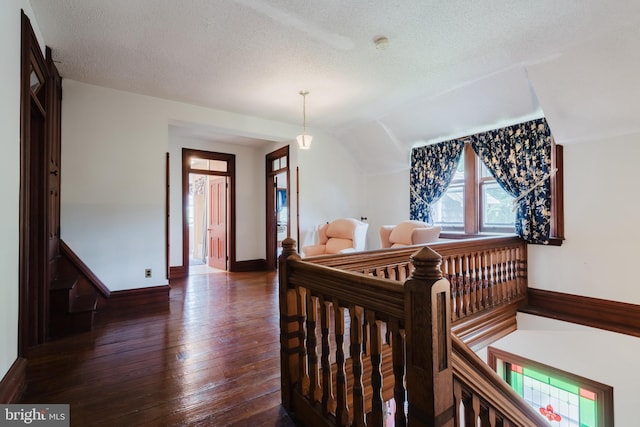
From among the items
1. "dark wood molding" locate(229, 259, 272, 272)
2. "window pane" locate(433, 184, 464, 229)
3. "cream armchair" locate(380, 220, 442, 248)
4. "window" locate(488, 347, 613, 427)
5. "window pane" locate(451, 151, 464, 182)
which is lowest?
"window" locate(488, 347, 613, 427)

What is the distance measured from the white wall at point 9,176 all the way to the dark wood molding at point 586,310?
4848 mm

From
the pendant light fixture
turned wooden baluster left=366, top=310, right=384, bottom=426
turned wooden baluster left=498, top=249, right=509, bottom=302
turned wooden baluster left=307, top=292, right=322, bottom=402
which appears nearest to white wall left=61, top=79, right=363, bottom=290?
the pendant light fixture

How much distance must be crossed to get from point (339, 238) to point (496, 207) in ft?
7.83

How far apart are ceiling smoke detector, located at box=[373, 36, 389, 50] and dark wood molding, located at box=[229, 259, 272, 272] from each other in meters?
4.71

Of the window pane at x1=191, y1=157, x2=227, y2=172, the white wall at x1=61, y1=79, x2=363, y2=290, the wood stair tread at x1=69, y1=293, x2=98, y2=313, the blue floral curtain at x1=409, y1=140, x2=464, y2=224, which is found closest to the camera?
the wood stair tread at x1=69, y1=293, x2=98, y2=313

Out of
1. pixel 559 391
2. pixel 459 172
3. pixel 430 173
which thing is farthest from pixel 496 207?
pixel 559 391

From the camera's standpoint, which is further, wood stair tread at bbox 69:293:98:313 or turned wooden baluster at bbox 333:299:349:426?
wood stair tread at bbox 69:293:98:313

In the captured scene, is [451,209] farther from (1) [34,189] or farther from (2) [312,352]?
(1) [34,189]

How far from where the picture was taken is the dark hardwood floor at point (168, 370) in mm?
1712

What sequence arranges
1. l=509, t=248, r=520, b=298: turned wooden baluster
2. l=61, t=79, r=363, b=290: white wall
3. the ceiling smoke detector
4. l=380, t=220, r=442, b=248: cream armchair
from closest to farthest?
the ceiling smoke detector
l=61, t=79, r=363, b=290: white wall
l=380, t=220, r=442, b=248: cream armchair
l=509, t=248, r=520, b=298: turned wooden baluster

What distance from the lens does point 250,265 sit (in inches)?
248

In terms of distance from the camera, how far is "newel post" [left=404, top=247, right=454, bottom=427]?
0.93 metres

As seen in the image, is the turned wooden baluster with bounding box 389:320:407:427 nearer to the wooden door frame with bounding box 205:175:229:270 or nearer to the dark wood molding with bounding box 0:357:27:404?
the dark wood molding with bounding box 0:357:27:404

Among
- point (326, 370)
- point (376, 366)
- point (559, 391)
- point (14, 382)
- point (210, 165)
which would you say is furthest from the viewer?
point (210, 165)
